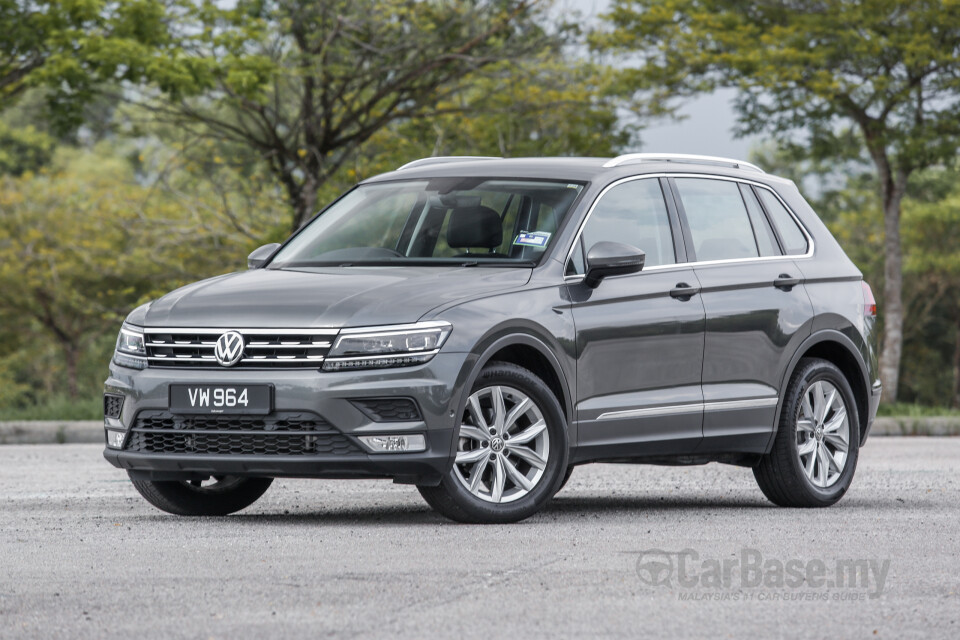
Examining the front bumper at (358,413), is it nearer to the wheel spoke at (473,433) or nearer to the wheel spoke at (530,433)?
the wheel spoke at (473,433)

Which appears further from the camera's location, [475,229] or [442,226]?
[442,226]

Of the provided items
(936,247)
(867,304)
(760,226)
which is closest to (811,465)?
(867,304)

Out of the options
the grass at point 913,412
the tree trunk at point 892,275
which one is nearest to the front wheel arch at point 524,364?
the grass at point 913,412

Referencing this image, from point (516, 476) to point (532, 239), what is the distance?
4.21 feet

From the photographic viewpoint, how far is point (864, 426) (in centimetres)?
996

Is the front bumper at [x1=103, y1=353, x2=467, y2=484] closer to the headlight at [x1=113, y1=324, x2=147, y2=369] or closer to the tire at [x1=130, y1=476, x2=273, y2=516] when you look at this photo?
the headlight at [x1=113, y1=324, x2=147, y2=369]

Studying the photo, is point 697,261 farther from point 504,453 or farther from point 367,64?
point 367,64

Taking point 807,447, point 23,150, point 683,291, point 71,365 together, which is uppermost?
point 23,150

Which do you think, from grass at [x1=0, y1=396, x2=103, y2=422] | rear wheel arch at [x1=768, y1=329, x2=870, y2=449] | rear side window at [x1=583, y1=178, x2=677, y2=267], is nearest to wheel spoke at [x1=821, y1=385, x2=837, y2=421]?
rear wheel arch at [x1=768, y1=329, x2=870, y2=449]

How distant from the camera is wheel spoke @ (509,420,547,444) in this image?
7.77m

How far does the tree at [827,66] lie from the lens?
23656 mm

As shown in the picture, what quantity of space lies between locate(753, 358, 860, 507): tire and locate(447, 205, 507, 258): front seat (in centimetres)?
211

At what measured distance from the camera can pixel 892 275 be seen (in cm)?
2675

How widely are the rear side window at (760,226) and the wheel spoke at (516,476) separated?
8.20 ft
